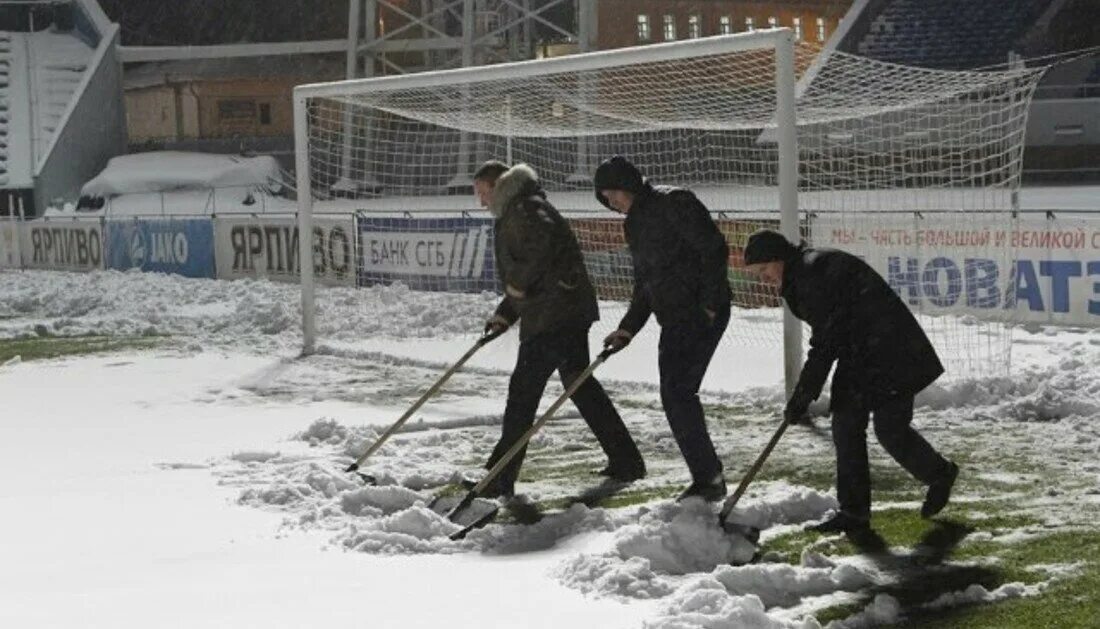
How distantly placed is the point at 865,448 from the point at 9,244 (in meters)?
25.1

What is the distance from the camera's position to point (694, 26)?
4353cm

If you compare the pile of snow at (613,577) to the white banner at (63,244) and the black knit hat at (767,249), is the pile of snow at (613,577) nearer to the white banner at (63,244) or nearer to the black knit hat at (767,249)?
the black knit hat at (767,249)

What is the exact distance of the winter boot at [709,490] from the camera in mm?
7996

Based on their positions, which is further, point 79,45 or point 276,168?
point 79,45

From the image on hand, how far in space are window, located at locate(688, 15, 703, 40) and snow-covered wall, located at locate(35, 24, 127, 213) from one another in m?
14.1

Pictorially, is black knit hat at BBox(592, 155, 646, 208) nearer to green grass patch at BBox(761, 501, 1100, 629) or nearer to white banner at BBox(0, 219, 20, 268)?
green grass patch at BBox(761, 501, 1100, 629)

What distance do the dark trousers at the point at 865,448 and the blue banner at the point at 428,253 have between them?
40.6ft

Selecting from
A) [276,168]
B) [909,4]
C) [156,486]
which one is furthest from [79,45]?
[156,486]

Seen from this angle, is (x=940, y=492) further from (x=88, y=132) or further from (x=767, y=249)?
(x=88, y=132)

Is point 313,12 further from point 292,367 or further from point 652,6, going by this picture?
point 292,367

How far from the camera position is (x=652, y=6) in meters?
42.9

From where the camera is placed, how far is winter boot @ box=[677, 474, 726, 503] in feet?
26.2

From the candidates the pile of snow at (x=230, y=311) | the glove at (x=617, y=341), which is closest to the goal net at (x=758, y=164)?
the pile of snow at (x=230, y=311)

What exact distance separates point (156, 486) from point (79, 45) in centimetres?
3739
